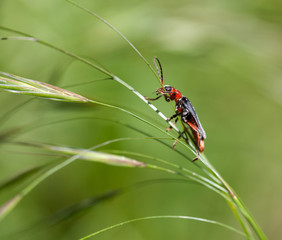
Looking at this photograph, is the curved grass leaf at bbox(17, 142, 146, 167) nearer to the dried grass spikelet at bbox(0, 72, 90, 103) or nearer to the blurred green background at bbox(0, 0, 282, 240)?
the dried grass spikelet at bbox(0, 72, 90, 103)

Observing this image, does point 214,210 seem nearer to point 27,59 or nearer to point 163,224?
point 163,224

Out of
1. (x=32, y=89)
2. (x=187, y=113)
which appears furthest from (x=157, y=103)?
(x=32, y=89)

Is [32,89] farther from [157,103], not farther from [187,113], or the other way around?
[157,103]

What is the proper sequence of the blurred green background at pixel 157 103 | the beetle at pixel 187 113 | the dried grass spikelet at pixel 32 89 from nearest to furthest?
the dried grass spikelet at pixel 32 89, the beetle at pixel 187 113, the blurred green background at pixel 157 103

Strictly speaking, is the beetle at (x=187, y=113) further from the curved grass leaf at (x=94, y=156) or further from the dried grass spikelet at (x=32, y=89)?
the dried grass spikelet at (x=32, y=89)

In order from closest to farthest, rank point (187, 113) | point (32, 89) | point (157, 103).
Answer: point (32, 89)
point (187, 113)
point (157, 103)

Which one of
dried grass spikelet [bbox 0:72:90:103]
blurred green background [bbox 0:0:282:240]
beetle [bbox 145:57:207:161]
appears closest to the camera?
dried grass spikelet [bbox 0:72:90:103]

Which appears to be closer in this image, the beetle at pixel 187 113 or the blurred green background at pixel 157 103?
the beetle at pixel 187 113

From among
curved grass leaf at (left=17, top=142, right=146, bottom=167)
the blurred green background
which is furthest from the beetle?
curved grass leaf at (left=17, top=142, right=146, bottom=167)

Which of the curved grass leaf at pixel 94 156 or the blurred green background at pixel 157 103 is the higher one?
the blurred green background at pixel 157 103

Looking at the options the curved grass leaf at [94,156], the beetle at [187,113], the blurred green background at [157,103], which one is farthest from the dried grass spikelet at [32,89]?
the beetle at [187,113]
